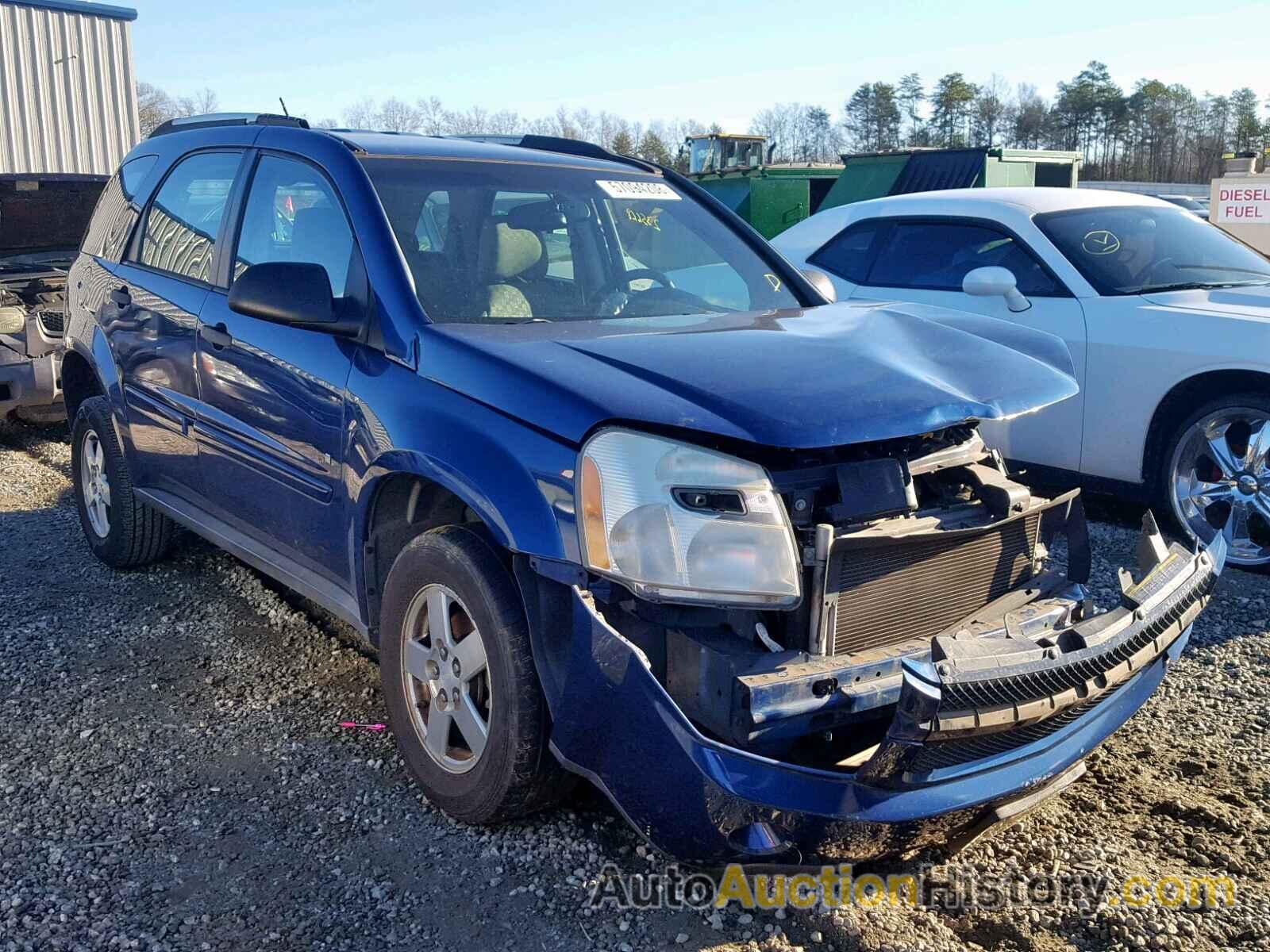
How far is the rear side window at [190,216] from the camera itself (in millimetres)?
4207

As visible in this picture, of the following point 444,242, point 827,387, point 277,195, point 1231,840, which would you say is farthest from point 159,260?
point 1231,840

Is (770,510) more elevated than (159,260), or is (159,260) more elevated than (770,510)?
(159,260)

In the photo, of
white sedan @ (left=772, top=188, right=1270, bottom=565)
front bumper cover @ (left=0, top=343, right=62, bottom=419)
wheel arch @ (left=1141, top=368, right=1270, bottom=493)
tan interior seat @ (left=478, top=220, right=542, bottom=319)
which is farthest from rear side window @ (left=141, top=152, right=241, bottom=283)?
wheel arch @ (left=1141, top=368, right=1270, bottom=493)

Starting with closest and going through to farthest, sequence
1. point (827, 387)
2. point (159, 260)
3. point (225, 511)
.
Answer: point (827, 387) < point (225, 511) < point (159, 260)

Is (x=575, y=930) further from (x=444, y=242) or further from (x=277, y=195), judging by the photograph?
(x=277, y=195)

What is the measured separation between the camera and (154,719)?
3.73m

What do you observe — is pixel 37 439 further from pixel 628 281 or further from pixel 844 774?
pixel 844 774

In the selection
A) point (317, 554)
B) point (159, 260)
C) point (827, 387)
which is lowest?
point (317, 554)

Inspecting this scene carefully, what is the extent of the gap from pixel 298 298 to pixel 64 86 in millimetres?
13339

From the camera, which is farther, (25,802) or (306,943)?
(25,802)

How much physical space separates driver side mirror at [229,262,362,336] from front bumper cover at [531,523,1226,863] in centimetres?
115

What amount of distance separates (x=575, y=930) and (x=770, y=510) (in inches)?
42.5

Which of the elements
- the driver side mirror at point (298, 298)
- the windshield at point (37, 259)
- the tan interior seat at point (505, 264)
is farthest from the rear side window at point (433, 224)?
the windshield at point (37, 259)

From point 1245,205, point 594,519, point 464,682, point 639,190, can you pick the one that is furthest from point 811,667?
point 1245,205
